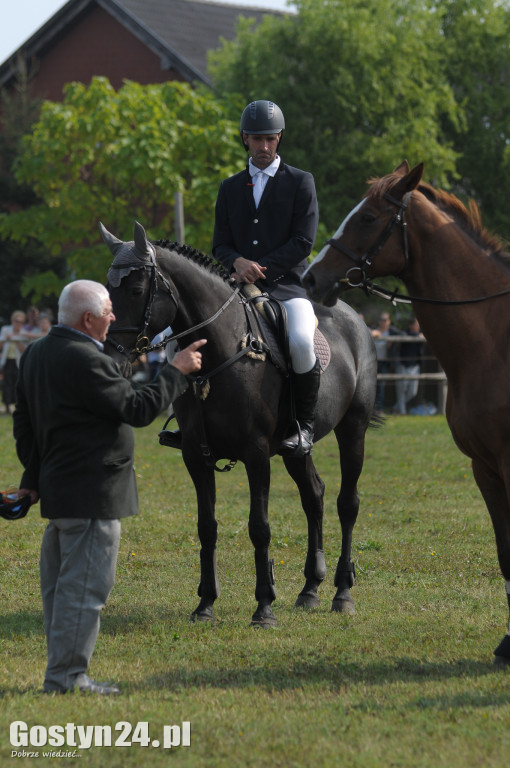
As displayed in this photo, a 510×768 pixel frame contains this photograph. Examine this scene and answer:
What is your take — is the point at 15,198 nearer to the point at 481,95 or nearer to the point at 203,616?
the point at 481,95

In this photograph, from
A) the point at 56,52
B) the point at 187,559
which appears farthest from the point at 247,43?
the point at 187,559

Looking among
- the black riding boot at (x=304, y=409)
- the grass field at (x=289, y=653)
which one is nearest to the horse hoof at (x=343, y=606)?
the grass field at (x=289, y=653)

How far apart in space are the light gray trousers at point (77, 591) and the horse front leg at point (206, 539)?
194 centimetres

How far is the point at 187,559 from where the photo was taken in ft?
31.2

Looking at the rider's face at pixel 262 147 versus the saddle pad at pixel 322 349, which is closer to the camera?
the rider's face at pixel 262 147

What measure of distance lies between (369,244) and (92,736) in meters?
3.16

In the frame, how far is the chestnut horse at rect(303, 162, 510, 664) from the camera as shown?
19.9ft

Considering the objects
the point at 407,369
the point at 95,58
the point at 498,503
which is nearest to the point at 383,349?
the point at 407,369

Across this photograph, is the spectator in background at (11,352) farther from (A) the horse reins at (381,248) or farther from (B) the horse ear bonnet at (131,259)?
(A) the horse reins at (381,248)

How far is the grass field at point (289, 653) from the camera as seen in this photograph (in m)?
4.74

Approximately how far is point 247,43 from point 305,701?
108ft

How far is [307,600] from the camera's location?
786 cm

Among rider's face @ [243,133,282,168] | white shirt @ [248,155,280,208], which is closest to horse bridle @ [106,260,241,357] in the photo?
Answer: white shirt @ [248,155,280,208]

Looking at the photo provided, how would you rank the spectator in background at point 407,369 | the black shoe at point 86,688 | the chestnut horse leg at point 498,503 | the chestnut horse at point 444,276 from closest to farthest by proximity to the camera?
the black shoe at point 86,688 < the chestnut horse at point 444,276 < the chestnut horse leg at point 498,503 < the spectator in background at point 407,369
